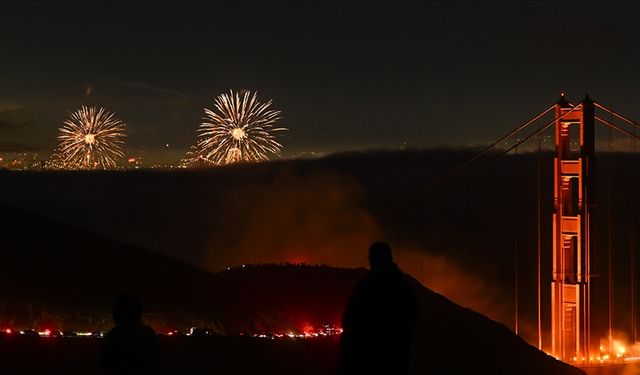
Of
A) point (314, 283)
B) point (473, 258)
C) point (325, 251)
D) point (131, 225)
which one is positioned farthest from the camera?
point (473, 258)

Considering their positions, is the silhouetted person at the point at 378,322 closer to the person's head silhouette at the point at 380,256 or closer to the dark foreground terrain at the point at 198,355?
the person's head silhouette at the point at 380,256

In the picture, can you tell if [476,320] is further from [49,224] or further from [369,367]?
[369,367]

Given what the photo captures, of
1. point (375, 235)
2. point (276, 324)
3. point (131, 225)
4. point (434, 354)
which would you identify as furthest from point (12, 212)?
point (131, 225)

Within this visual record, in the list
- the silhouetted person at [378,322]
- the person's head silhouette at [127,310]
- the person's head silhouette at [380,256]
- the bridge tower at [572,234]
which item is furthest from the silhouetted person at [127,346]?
the bridge tower at [572,234]

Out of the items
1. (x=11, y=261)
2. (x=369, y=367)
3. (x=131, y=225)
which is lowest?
(x=369, y=367)

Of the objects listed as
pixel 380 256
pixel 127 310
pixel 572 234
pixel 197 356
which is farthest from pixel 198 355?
pixel 572 234

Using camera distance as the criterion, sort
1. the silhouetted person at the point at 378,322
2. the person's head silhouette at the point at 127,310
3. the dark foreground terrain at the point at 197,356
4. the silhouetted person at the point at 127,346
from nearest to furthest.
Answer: the silhouetted person at the point at 378,322 → the person's head silhouette at the point at 127,310 → the silhouetted person at the point at 127,346 → the dark foreground terrain at the point at 197,356

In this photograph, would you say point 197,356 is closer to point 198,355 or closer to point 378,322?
point 198,355

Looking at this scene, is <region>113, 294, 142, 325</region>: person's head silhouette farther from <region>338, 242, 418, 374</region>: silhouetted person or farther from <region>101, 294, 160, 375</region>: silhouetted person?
<region>338, 242, 418, 374</region>: silhouetted person
